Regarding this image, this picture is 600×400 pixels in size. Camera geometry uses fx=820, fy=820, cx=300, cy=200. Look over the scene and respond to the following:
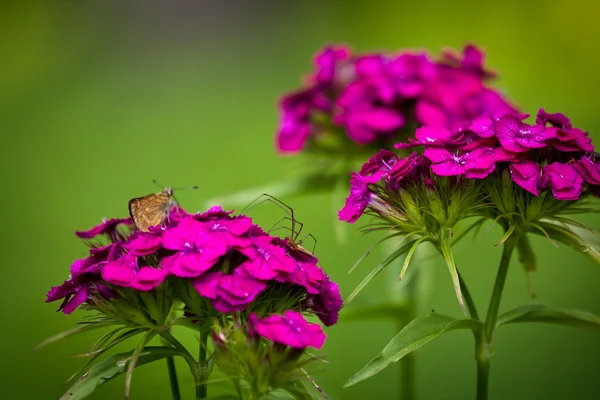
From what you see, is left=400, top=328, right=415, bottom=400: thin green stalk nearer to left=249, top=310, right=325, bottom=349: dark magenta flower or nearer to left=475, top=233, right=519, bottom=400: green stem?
left=475, top=233, right=519, bottom=400: green stem

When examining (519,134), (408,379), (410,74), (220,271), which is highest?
(410,74)

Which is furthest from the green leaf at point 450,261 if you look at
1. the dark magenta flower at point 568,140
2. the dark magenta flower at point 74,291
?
the dark magenta flower at point 74,291

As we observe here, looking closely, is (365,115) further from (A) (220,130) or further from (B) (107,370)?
(A) (220,130)

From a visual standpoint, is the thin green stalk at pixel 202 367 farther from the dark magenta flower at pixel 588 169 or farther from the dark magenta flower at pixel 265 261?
the dark magenta flower at pixel 588 169

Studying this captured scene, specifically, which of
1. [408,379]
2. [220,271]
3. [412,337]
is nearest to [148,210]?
[220,271]

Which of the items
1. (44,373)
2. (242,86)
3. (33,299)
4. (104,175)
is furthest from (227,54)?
(44,373)

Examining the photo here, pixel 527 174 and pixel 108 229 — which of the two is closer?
pixel 527 174

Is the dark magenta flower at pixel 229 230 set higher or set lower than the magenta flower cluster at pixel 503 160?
lower
